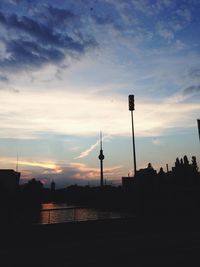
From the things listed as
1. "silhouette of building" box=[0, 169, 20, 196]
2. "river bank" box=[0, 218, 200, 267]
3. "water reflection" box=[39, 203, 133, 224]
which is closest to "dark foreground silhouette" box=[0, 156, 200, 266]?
"river bank" box=[0, 218, 200, 267]

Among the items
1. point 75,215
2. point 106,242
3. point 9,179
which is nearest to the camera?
point 106,242

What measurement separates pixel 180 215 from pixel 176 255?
11352 millimetres

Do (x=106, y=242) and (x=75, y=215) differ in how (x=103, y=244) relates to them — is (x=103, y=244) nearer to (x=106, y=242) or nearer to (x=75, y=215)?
(x=106, y=242)

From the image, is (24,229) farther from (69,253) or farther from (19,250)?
(69,253)

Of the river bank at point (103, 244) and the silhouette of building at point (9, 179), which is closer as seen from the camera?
the river bank at point (103, 244)

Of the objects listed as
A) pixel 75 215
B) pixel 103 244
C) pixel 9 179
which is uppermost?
pixel 9 179

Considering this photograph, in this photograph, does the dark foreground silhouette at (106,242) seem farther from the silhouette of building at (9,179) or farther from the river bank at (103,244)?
the silhouette of building at (9,179)

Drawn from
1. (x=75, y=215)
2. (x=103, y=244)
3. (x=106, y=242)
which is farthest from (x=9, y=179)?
(x=103, y=244)

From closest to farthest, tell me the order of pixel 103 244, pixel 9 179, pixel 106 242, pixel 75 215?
pixel 103 244 < pixel 106 242 < pixel 75 215 < pixel 9 179

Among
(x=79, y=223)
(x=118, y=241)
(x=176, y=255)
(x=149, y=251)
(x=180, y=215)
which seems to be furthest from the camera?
(x=180, y=215)

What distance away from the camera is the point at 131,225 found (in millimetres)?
17906

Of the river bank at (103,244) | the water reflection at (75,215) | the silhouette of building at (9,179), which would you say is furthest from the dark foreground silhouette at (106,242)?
the silhouette of building at (9,179)

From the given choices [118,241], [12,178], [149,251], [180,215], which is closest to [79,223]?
[118,241]

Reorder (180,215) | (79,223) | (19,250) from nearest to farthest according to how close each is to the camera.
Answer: (19,250) → (79,223) → (180,215)
